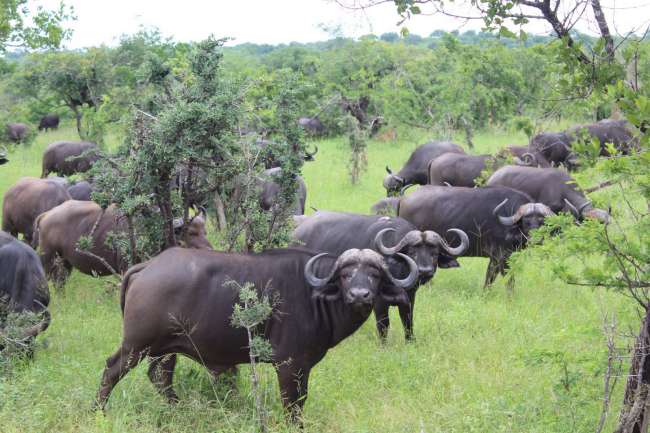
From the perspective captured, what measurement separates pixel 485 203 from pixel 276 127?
3.69 m

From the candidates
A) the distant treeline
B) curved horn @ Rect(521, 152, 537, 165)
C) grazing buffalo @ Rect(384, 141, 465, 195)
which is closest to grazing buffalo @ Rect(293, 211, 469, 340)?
curved horn @ Rect(521, 152, 537, 165)

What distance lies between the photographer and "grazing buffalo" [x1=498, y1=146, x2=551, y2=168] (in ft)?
44.4

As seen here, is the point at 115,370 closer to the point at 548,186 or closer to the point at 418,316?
the point at 418,316

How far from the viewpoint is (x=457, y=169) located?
46.2 ft

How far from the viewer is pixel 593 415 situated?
4855 millimetres

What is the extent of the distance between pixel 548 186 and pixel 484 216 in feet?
7.23

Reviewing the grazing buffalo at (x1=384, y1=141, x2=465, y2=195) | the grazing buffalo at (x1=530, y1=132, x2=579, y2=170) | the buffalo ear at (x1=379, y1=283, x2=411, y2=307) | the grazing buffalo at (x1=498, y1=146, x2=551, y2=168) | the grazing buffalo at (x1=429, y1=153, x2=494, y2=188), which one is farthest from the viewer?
the grazing buffalo at (x1=530, y1=132, x2=579, y2=170)

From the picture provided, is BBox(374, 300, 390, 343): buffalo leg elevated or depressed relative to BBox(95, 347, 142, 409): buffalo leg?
depressed

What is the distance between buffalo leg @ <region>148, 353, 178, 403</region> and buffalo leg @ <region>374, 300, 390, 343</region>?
2.03 m

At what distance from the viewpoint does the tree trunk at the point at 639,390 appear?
13.4ft

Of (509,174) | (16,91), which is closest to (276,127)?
(509,174)

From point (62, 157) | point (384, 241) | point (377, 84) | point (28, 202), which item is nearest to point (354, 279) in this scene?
point (384, 241)

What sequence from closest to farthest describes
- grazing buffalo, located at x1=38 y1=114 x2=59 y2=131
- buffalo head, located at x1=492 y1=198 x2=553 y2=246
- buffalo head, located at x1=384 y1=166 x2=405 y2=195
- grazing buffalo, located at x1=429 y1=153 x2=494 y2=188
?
buffalo head, located at x1=492 y1=198 x2=553 y2=246, grazing buffalo, located at x1=429 y1=153 x2=494 y2=188, buffalo head, located at x1=384 y1=166 x2=405 y2=195, grazing buffalo, located at x1=38 y1=114 x2=59 y2=131

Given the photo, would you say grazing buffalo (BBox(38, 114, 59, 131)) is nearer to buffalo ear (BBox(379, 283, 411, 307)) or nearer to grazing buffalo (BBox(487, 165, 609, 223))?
grazing buffalo (BBox(487, 165, 609, 223))
